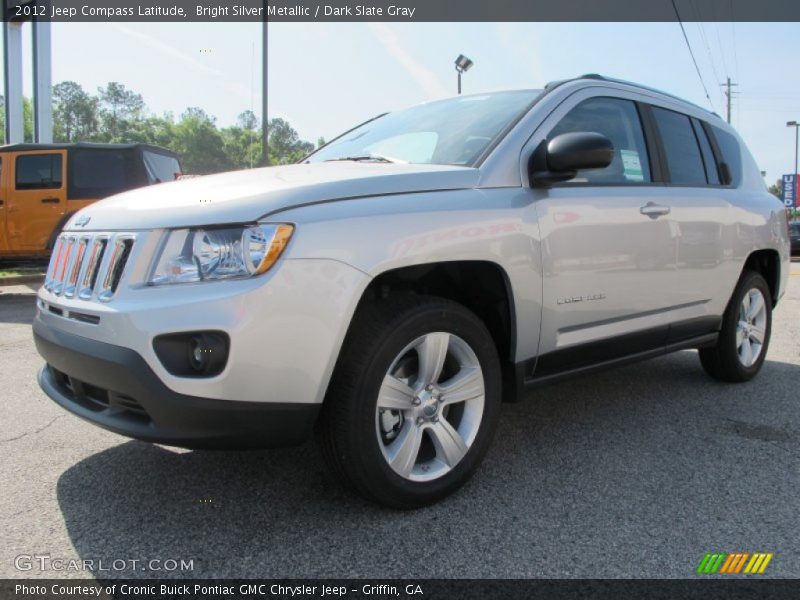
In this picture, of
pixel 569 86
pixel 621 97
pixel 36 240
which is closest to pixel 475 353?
pixel 569 86

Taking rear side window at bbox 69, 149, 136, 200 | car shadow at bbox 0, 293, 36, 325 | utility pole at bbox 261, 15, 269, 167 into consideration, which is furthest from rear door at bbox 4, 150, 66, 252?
utility pole at bbox 261, 15, 269, 167

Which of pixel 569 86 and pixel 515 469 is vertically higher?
pixel 569 86

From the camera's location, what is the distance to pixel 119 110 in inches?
4338

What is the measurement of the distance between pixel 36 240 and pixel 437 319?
910cm

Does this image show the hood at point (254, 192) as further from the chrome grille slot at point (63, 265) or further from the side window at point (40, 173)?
the side window at point (40, 173)

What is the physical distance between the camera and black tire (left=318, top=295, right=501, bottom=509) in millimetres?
2318

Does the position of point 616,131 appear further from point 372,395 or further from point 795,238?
point 795,238

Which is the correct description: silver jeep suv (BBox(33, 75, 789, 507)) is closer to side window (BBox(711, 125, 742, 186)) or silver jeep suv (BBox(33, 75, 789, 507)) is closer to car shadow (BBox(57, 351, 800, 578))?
car shadow (BBox(57, 351, 800, 578))

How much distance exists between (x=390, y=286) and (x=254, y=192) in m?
0.71

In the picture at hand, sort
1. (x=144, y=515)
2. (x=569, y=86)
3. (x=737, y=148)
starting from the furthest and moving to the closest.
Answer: (x=737, y=148) < (x=569, y=86) < (x=144, y=515)

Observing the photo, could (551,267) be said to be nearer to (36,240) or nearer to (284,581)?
(284,581)

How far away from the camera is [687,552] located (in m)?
2.29

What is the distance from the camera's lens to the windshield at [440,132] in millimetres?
3062
